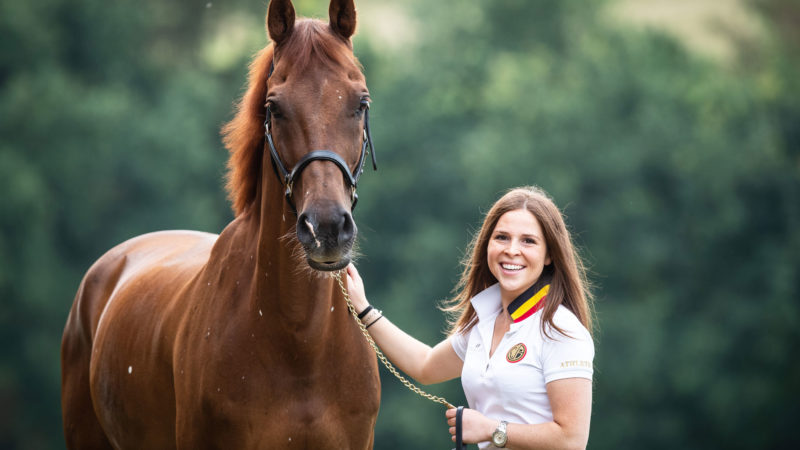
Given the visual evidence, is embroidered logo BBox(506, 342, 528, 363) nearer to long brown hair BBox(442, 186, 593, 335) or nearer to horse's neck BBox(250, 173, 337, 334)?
long brown hair BBox(442, 186, 593, 335)

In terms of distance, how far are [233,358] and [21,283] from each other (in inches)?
944

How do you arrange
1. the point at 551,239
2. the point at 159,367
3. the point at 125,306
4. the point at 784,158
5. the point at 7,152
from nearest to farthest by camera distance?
the point at 551,239 < the point at 159,367 < the point at 125,306 < the point at 7,152 < the point at 784,158

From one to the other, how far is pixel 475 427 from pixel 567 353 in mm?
427

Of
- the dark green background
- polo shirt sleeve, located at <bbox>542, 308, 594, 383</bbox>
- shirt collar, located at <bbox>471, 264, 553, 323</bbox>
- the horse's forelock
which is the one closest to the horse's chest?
shirt collar, located at <bbox>471, 264, 553, 323</bbox>

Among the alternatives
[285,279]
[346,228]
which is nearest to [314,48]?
[346,228]

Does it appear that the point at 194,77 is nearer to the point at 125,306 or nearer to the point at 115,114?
the point at 115,114

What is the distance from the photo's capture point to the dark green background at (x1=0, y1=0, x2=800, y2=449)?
26.2 m

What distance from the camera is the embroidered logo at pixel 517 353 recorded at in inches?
128

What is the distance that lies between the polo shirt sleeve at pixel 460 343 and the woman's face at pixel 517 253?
0.37m

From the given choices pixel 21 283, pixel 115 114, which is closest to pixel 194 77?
pixel 115 114

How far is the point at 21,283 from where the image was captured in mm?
25234

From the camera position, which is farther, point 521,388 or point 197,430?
point 197,430

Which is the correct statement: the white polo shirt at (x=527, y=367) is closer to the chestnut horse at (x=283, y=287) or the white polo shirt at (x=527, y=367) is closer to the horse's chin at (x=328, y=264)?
the chestnut horse at (x=283, y=287)

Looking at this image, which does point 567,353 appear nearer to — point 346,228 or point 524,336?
point 524,336
